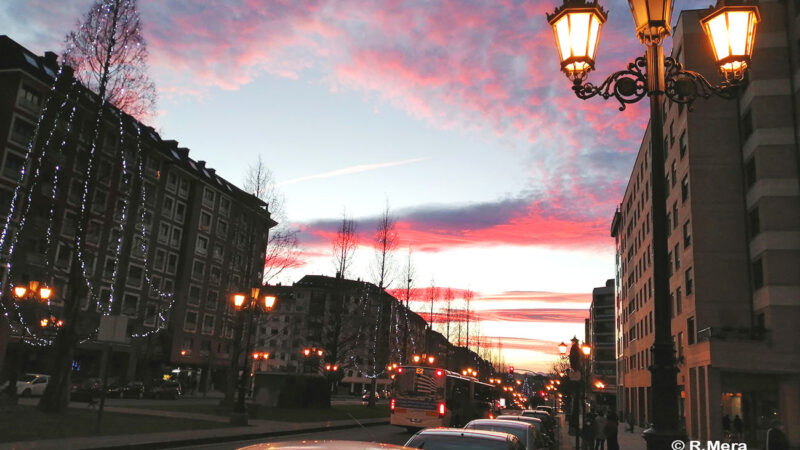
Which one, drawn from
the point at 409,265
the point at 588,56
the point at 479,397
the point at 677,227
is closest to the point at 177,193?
the point at 409,265

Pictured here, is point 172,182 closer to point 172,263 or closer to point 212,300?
point 172,263

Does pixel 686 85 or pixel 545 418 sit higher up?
pixel 686 85

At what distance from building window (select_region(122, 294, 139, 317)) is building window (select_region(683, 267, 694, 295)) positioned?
5216cm

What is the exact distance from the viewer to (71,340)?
2262 centimetres

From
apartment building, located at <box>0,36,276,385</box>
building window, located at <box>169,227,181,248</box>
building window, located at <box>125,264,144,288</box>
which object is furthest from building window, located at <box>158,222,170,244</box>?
building window, located at <box>125,264,144,288</box>

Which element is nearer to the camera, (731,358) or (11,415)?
(11,415)

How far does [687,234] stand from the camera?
39.7m

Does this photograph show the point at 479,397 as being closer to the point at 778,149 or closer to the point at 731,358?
the point at 731,358

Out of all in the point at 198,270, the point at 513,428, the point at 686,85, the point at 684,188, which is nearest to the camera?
the point at 686,85

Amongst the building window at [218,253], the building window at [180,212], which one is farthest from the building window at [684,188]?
the building window at [218,253]

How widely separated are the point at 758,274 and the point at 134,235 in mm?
56661

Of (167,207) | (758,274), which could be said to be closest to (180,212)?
(167,207)

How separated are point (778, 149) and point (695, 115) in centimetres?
594

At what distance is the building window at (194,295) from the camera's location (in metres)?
70.6
